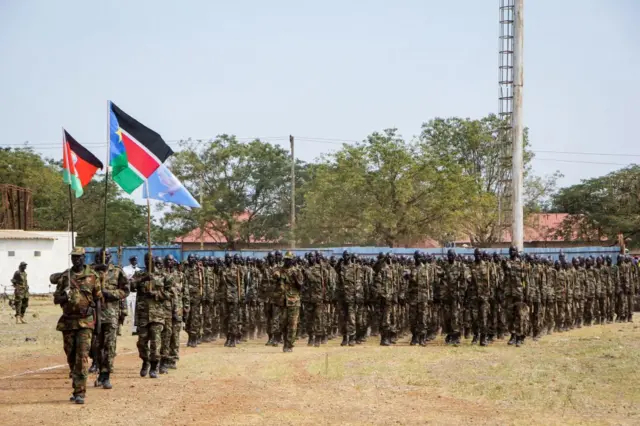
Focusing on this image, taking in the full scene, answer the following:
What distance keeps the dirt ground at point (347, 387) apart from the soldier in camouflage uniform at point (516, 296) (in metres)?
0.44

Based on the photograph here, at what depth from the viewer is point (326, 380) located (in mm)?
12344

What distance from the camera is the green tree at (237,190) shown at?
157 ft

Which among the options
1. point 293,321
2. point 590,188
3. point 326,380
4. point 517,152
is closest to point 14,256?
point 517,152

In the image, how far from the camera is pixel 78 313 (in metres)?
10.2

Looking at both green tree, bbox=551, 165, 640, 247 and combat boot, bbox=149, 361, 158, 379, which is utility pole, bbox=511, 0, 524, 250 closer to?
green tree, bbox=551, 165, 640, 247

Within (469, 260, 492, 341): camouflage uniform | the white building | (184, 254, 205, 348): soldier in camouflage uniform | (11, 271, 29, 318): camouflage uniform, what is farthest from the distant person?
(469, 260, 492, 341): camouflage uniform

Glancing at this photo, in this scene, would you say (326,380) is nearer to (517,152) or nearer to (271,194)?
(517,152)

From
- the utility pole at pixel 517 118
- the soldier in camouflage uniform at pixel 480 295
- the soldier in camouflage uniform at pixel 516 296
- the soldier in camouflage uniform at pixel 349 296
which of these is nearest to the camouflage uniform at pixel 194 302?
the soldier in camouflage uniform at pixel 349 296

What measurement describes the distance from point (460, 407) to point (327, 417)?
5.86 feet

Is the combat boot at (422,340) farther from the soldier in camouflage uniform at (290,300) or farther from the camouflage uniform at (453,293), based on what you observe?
the soldier in camouflage uniform at (290,300)

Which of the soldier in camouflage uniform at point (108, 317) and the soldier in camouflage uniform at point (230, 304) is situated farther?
the soldier in camouflage uniform at point (230, 304)

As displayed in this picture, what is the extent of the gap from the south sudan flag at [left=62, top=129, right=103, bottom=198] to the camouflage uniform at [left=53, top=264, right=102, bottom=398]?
8.70ft

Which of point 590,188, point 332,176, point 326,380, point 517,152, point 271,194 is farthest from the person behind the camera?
point 590,188

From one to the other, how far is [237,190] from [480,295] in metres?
34.0
